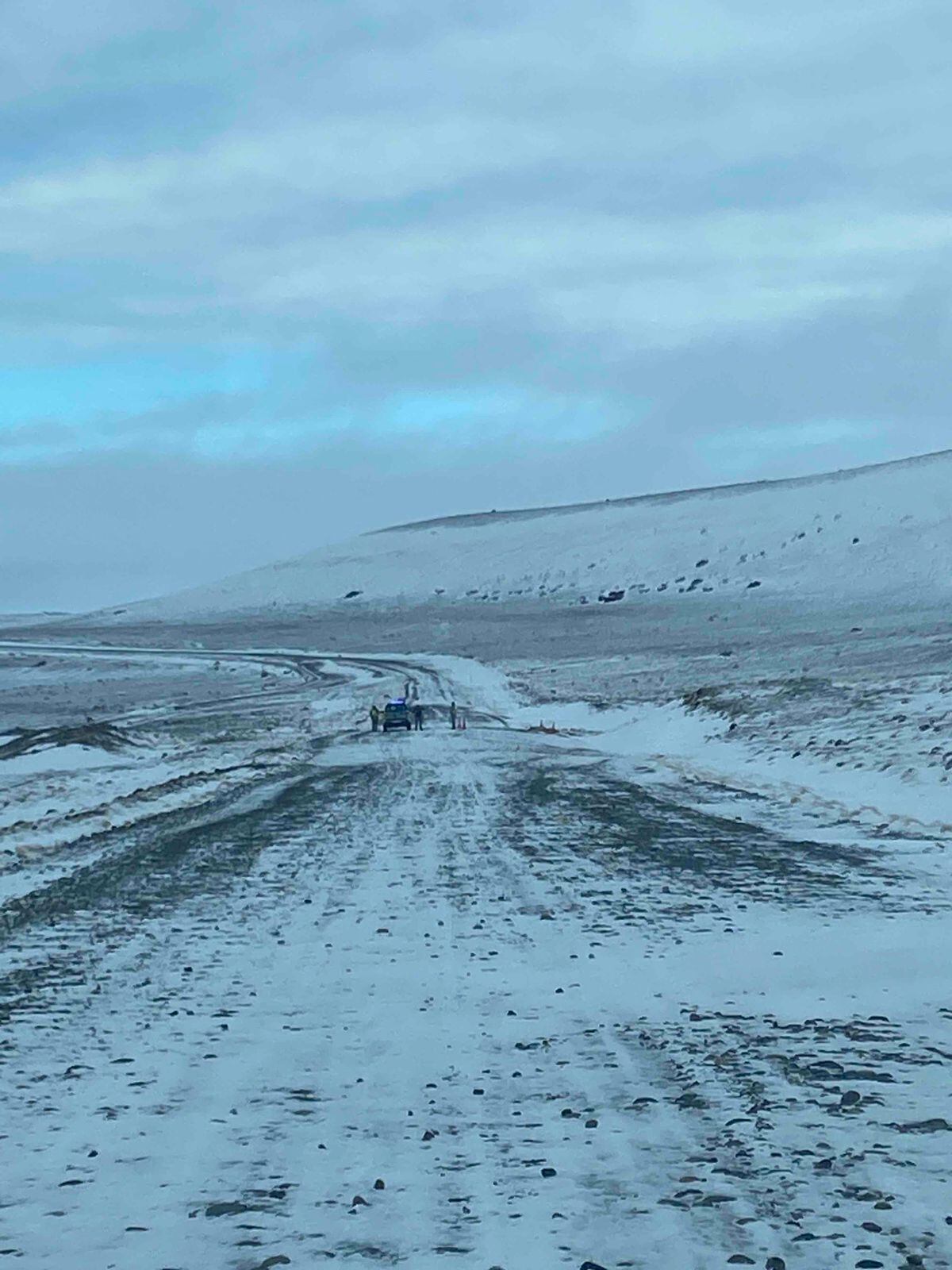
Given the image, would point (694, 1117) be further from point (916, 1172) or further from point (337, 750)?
point (337, 750)

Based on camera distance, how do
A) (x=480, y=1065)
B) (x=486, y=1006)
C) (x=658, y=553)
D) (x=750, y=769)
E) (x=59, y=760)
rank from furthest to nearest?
(x=658, y=553), (x=59, y=760), (x=750, y=769), (x=486, y=1006), (x=480, y=1065)

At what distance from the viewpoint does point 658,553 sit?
477ft

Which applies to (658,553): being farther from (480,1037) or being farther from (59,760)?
(480,1037)

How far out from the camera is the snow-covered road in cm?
505

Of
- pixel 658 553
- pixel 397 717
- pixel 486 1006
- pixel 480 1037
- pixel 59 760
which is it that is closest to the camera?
pixel 480 1037

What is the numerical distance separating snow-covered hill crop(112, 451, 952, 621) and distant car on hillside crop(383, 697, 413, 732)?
75.3 metres

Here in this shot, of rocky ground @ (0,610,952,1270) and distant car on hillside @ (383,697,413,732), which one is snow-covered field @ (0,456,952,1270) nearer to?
rocky ground @ (0,610,952,1270)

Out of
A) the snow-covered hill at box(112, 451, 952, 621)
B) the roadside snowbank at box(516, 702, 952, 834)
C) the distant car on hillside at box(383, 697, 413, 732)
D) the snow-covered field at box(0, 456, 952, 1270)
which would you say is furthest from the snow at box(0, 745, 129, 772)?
the snow-covered hill at box(112, 451, 952, 621)

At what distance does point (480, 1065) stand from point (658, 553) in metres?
140

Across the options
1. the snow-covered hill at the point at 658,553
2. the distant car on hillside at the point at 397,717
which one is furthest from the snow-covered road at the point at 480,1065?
the snow-covered hill at the point at 658,553

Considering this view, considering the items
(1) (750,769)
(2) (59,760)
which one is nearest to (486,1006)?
(1) (750,769)

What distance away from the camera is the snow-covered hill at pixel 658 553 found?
407ft

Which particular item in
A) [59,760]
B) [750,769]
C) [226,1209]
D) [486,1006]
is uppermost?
[226,1209]

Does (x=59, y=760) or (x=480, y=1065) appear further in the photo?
(x=59, y=760)
